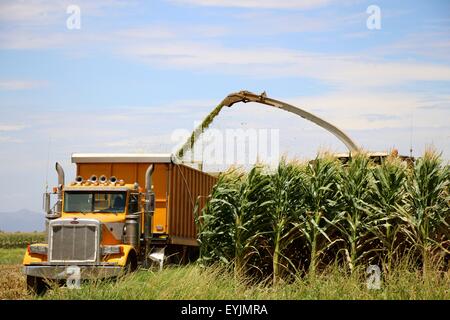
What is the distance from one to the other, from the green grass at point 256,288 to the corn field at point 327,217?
0.68 m

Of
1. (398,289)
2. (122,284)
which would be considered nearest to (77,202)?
(122,284)

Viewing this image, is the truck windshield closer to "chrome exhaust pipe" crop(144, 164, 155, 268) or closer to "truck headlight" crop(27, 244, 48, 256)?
"chrome exhaust pipe" crop(144, 164, 155, 268)

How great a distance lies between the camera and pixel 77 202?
821 inches

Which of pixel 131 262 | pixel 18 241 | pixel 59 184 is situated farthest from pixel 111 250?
pixel 18 241

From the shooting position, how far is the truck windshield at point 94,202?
68.0ft

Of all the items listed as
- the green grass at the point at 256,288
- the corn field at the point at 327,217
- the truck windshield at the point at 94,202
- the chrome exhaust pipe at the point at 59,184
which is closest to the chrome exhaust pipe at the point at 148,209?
the truck windshield at the point at 94,202

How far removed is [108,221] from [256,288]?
4495 millimetres

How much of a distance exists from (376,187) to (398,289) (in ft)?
11.2

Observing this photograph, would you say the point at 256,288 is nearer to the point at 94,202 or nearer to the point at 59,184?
the point at 94,202

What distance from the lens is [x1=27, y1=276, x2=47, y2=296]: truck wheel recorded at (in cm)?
1975

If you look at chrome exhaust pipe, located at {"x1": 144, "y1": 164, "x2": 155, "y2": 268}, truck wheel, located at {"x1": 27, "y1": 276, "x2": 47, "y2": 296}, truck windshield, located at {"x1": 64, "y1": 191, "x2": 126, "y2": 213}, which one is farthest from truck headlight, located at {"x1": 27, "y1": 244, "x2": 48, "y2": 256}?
chrome exhaust pipe, located at {"x1": 144, "y1": 164, "x2": 155, "y2": 268}

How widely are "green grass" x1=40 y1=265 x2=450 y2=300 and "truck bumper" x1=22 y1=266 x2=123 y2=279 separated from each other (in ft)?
3.11

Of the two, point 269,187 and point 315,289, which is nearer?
point 315,289
